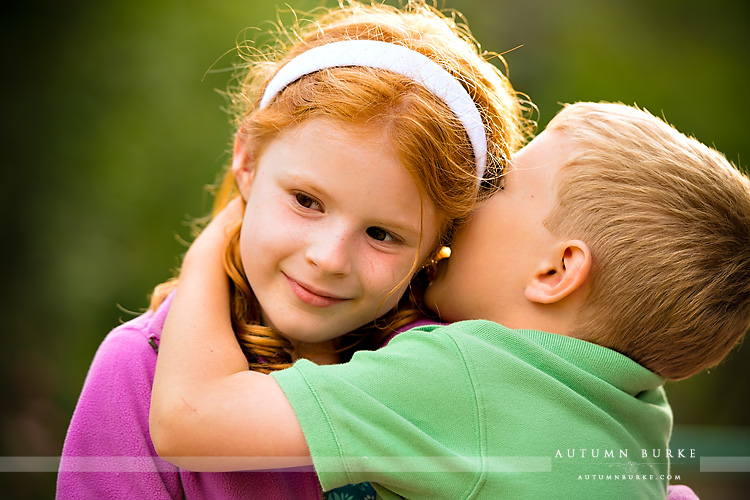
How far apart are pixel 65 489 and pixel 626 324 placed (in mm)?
815

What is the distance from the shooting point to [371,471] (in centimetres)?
86

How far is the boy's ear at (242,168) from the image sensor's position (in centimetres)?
120

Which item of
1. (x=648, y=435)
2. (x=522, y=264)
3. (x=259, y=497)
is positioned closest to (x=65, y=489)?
(x=259, y=497)

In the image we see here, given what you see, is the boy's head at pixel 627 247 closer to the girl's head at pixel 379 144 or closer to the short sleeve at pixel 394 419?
the girl's head at pixel 379 144

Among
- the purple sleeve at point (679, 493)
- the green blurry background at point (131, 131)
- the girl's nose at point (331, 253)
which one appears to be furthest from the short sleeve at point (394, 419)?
the green blurry background at point (131, 131)

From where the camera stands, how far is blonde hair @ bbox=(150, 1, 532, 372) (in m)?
1.03

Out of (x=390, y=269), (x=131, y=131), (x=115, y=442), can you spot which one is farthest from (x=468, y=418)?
(x=131, y=131)

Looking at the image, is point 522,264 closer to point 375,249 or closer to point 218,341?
point 375,249

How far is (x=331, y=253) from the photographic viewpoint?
3.27ft

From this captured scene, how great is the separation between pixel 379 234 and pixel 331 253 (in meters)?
0.10

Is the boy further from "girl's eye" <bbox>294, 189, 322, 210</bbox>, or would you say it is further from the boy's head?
"girl's eye" <bbox>294, 189, 322, 210</bbox>

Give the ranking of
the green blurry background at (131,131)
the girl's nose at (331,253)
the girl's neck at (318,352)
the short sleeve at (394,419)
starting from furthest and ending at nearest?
the green blurry background at (131,131) → the girl's neck at (318,352) → the girl's nose at (331,253) → the short sleeve at (394,419)

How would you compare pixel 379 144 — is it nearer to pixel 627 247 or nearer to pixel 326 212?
pixel 326 212

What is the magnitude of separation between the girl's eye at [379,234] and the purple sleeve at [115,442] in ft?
1.23
